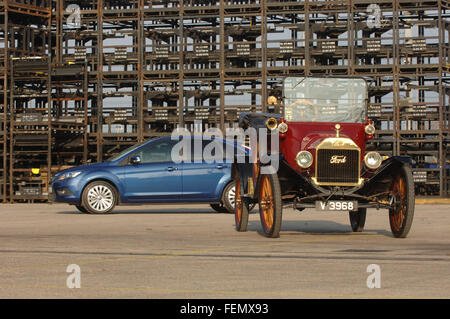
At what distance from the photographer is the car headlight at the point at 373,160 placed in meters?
11.8

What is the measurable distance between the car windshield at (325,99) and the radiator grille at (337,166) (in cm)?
91

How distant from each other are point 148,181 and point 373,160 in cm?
768

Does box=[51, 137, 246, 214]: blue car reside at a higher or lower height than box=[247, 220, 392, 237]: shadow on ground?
higher

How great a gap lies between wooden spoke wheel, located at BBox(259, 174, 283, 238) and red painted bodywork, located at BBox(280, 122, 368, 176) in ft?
1.70

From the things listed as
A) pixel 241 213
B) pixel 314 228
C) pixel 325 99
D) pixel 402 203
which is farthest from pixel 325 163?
pixel 314 228

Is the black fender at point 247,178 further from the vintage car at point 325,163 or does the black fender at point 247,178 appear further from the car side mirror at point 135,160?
the car side mirror at point 135,160

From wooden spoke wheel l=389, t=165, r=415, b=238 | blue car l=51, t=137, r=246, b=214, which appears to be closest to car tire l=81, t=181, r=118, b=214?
blue car l=51, t=137, r=246, b=214

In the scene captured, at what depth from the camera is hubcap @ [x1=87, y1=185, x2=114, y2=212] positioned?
1881cm

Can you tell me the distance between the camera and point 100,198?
1884cm

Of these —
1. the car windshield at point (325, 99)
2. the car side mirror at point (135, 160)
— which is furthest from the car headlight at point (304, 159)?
the car side mirror at point (135, 160)

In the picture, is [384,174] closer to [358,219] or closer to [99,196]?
[358,219]

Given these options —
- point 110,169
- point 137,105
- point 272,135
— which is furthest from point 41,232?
point 137,105

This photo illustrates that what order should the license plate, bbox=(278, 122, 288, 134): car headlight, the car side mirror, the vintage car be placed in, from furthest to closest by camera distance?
the car side mirror → bbox=(278, 122, 288, 134): car headlight → the vintage car → the license plate

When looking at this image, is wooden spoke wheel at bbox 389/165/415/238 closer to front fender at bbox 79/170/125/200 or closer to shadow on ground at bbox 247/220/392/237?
shadow on ground at bbox 247/220/392/237
